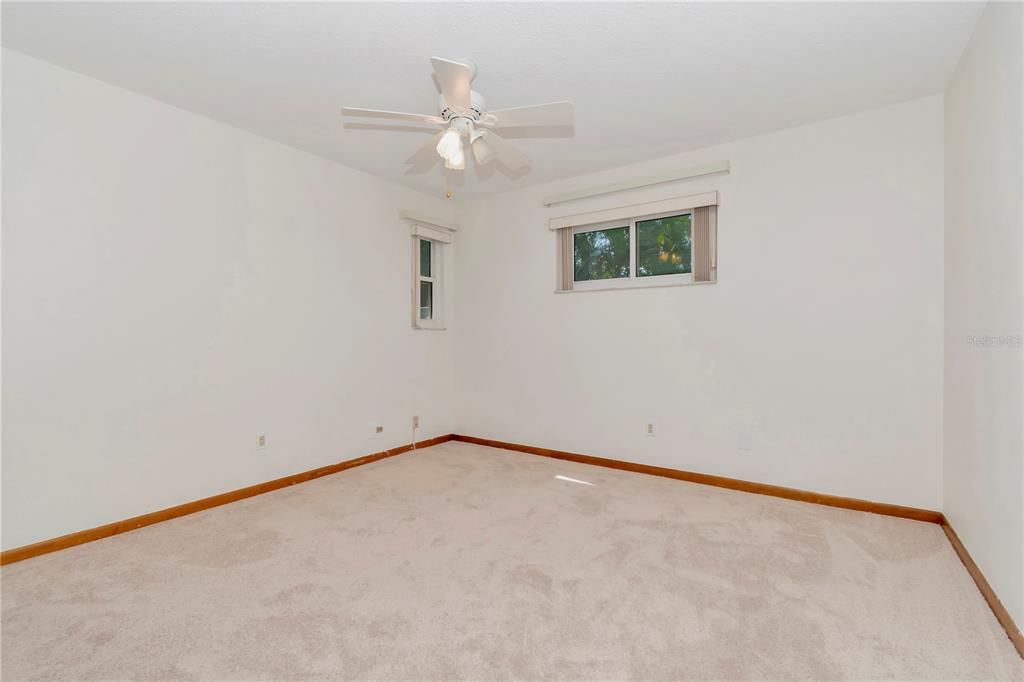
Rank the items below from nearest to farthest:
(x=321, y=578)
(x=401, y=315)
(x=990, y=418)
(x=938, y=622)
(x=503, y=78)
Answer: (x=938, y=622)
(x=990, y=418)
(x=321, y=578)
(x=503, y=78)
(x=401, y=315)

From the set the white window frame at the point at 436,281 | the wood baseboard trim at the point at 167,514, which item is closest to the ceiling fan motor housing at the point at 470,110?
the white window frame at the point at 436,281

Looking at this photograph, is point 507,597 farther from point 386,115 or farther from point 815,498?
point 815,498

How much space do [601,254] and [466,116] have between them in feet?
7.36

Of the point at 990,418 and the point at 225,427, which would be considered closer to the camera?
the point at 990,418

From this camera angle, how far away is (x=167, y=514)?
117 inches

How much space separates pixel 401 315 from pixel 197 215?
74.2 inches

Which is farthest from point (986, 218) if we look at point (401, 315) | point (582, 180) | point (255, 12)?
point (401, 315)

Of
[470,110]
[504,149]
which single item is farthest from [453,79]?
[504,149]

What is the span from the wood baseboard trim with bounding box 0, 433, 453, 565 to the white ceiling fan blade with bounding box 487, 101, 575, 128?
2.97 m

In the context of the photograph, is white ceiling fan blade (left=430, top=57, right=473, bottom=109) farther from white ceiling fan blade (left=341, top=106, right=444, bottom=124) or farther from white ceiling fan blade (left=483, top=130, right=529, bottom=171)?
white ceiling fan blade (left=483, top=130, right=529, bottom=171)

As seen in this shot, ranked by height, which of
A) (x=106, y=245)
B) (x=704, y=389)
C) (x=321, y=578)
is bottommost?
(x=321, y=578)

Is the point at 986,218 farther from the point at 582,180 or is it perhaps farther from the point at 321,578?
the point at 321,578

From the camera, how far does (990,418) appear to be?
209 centimetres

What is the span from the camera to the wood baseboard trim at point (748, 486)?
297cm
